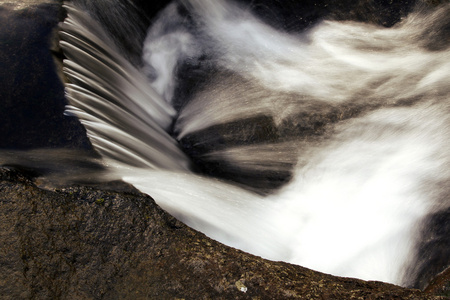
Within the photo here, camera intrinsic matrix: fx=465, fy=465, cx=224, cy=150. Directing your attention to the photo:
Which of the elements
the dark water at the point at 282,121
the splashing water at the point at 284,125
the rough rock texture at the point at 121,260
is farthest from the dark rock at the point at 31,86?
the rough rock texture at the point at 121,260

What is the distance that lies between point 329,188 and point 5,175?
2553 millimetres

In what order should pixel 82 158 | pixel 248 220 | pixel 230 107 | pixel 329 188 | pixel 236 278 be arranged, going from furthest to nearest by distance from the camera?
pixel 230 107
pixel 329 188
pixel 248 220
pixel 82 158
pixel 236 278

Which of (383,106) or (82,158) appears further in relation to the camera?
(383,106)

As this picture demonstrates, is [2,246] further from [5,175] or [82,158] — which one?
[82,158]

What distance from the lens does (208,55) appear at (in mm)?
5184

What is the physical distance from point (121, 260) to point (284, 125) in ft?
8.16

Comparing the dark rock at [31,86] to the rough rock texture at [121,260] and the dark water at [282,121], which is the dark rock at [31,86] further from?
the rough rock texture at [121,260]

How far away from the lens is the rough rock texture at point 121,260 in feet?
7.91

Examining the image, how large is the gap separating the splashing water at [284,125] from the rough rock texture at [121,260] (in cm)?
47

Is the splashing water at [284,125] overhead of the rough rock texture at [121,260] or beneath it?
overhead

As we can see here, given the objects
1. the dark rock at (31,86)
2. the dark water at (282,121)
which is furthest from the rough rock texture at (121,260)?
the dark rock at (31,86)

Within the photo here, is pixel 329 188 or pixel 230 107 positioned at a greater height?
pixel 230 107

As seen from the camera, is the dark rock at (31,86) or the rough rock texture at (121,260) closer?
the rough rock texture at (121,260)

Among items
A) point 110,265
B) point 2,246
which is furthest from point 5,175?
point 110,265
